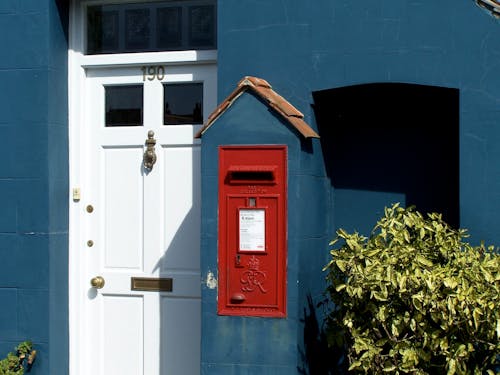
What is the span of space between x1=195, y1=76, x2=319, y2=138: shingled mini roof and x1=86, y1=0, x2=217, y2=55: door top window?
774 mm

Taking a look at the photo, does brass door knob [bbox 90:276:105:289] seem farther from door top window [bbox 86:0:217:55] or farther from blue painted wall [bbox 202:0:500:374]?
door top window [bbox 86:0:217:55]

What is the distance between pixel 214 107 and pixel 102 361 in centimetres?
204

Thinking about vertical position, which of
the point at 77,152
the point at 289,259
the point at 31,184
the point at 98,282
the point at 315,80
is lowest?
the point at 98,282

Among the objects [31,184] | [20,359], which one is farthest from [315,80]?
[20,359]

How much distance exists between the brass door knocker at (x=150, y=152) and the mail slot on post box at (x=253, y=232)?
89 cm

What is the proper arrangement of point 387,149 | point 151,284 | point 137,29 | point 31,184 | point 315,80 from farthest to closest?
1. point 137,29
2. point 151,284
3. point 31,184
4. point 387,149
5. point 315,80

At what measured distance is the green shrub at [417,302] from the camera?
455 cm

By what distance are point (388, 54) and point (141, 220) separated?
Result: 2122 mm

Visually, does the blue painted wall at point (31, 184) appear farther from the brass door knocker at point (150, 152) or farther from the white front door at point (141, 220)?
the brass door knocker at point (150, 152)

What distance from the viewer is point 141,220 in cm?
604

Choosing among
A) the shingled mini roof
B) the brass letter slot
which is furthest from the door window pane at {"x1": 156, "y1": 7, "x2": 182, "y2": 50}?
the brass letter slot

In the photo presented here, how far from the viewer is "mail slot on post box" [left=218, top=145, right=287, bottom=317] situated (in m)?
5.18

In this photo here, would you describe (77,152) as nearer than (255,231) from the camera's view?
No

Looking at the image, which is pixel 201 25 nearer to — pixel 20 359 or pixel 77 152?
pixel 77 152
